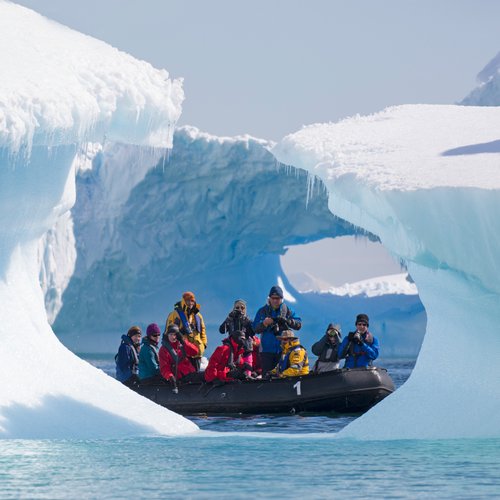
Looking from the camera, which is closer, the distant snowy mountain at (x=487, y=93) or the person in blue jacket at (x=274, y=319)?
the person in blue jacket at (x=274, y=319)

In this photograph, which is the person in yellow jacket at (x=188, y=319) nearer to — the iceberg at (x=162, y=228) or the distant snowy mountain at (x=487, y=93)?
the iceberg at (x=162, y=228)

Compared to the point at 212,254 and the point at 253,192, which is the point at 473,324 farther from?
the point at 212,254

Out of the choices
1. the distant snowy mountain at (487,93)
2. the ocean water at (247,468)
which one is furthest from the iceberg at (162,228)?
the ocean water at (247,468)

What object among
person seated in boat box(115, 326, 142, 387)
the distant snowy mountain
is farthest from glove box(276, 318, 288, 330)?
the distant snowy mountain

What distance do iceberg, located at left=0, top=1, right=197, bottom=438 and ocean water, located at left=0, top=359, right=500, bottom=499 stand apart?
0.47 m

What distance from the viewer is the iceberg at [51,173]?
9.84 meters

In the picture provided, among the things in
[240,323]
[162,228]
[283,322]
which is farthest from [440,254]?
[162,228]

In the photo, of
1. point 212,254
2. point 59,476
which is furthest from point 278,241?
point 59,476

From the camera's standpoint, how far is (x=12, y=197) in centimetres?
1050

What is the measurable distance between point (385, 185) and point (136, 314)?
2275cm

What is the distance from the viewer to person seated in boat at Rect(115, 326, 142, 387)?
45.4 feet

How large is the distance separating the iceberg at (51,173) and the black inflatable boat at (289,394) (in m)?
2.54

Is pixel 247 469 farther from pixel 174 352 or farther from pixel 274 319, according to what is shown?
pixel 174 352

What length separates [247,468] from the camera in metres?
8.38
